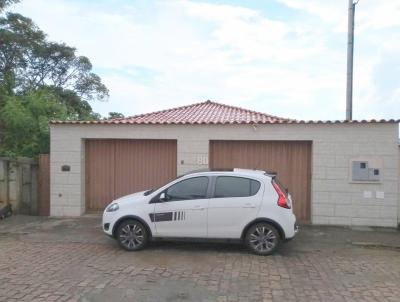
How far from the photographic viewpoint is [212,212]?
27.4 ft

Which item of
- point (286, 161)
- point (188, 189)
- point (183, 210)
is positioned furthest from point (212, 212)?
point (286, 161)

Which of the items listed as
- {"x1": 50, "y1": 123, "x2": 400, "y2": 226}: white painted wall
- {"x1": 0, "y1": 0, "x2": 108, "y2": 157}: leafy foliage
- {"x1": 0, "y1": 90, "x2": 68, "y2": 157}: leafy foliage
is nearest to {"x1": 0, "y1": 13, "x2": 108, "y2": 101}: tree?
{"x1": 0, "y1": 0, "x2": 108, "y2": 157}: leafy foliage

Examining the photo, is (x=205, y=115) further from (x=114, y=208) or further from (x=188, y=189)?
(x=114, y=208)

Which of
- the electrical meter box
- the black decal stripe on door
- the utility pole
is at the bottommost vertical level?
the black decal stripe on door

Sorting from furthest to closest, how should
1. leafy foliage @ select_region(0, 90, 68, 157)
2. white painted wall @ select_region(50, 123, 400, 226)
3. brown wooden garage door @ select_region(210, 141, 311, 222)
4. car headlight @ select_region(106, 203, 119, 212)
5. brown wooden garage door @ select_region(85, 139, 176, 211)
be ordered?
leafy foliage @ select_region(0, 90, 68, 157) < brown wooden garage door @ select_region(85, 139, 176, 211) < brown wooden garage door @ select_region(210, 141, 311, 222) < white painted wall @ select_region(50, 123, 400, 226) < car headlight @ select_region(106, 203, 119, 212)

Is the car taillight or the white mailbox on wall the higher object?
the white mailbox on wall

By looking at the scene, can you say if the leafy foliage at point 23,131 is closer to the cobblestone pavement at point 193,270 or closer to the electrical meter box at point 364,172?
the cobblestone pavement at point 193,270

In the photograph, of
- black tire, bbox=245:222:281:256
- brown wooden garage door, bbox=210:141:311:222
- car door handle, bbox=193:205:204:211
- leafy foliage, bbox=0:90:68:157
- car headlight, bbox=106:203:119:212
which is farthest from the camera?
leafy foliage, bbox=0:90:68:157

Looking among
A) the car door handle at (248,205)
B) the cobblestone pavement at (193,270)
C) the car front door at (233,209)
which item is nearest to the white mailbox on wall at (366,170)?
the cobblestone pavement at (193,270)

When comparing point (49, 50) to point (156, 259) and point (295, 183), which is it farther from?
point (156, 259)

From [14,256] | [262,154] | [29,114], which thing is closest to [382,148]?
[262,154]

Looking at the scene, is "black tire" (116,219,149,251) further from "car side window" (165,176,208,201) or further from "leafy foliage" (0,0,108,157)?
"leafy foliage" (0,0,108,157)

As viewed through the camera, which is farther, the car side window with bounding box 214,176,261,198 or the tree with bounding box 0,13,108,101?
the tree with bounding box 0,13,108,101

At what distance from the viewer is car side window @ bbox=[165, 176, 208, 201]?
8508 millimetres
